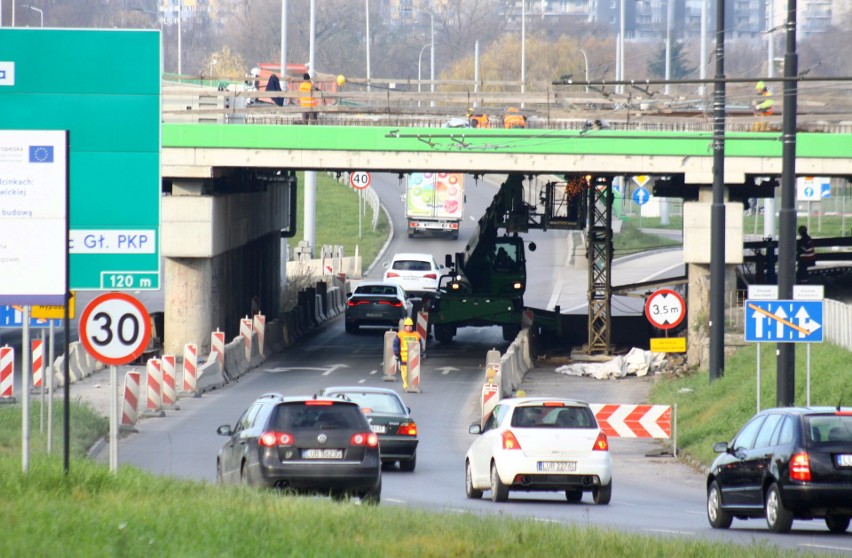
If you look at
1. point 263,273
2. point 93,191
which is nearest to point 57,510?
point 93,191

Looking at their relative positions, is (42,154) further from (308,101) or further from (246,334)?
(308,101)

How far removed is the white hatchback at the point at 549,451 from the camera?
18.6 m

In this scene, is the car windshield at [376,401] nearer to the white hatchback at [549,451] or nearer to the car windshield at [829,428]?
the white hatchback at [549,451]

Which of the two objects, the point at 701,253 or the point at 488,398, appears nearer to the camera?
the point at 488,398

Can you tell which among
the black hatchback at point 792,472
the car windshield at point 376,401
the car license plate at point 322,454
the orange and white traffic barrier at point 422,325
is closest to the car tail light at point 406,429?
the car windshield at point 376,401

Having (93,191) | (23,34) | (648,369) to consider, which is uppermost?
(23,34)

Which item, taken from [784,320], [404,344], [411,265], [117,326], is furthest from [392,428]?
[411,265]

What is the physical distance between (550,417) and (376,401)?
513 cm

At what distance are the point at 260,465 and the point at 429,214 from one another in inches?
2518

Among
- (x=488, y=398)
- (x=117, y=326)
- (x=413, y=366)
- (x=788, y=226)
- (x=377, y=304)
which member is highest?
(x=788, y=226)

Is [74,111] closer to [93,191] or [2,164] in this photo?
[93,191]

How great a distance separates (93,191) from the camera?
60.1 feet

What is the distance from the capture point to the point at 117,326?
1507 centimetres

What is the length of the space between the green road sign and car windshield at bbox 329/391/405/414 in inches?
229
